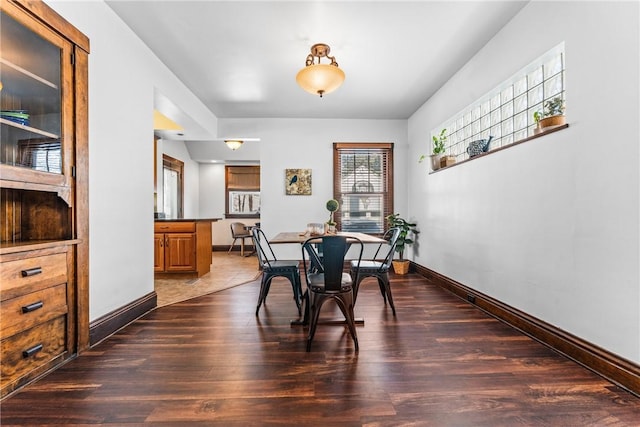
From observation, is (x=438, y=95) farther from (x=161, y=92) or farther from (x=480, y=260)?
(x=161, y=92)

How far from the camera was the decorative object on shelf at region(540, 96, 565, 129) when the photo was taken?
2.16 metres

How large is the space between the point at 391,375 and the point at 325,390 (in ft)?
1.43

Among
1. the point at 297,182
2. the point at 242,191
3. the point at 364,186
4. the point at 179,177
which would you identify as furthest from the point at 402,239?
the point at 179,177

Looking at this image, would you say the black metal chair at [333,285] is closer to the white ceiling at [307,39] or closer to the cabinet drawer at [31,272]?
the cabinet drawer at [31,272]

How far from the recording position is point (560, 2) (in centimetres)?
214

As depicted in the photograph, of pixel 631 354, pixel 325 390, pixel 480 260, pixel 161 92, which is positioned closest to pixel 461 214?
pixel 480 260

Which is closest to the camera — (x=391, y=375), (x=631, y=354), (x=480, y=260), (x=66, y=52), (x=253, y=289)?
(x=631, y=354)

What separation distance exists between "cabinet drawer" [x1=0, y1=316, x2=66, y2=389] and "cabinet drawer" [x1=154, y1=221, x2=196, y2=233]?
2697 millimetres

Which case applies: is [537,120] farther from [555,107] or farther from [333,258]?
[333,258]

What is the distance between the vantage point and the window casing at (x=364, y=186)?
554 centimetres

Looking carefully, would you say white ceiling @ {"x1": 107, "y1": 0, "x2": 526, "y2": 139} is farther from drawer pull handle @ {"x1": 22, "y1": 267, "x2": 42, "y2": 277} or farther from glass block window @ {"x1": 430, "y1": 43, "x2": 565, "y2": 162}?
drawer pull handle @ {"x1": 22, "y1": 267, "x2": 42, "y2": 277}

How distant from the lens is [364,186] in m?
5.60

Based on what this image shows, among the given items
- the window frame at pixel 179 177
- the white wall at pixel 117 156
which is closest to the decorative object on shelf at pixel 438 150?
the white wall at pixel 117 156

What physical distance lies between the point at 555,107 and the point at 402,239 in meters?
3.07
